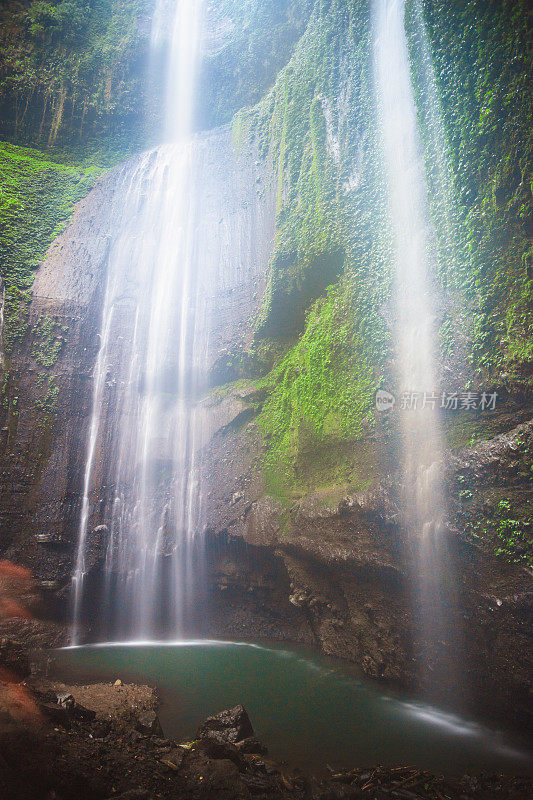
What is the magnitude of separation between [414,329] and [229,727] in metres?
6.48

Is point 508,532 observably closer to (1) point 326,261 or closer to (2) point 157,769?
(2) point 157,769

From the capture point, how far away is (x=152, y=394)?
42.4 feet

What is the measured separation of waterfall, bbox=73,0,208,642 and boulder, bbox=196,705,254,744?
18.6 feet

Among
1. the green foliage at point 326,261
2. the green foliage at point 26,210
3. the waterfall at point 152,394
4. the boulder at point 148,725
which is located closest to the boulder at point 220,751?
the boulder at point 148,725

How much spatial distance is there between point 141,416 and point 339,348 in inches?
265

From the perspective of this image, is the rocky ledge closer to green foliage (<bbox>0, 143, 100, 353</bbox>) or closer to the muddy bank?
the muddy bank

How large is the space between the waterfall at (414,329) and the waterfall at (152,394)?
19.9 ft

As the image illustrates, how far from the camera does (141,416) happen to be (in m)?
12.6

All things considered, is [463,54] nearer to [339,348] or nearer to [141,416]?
[339,348]

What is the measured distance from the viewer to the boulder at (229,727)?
15.2ft

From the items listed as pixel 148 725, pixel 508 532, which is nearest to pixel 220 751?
pixel 148 725

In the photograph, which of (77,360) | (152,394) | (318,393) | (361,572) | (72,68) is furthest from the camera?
(72,68)

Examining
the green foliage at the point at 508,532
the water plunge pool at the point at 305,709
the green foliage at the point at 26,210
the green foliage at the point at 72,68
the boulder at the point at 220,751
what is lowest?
the water plunge pool at the point at 305,709

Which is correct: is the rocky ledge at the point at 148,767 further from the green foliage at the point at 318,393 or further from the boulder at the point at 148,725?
the green foliage at the point at 318,393
